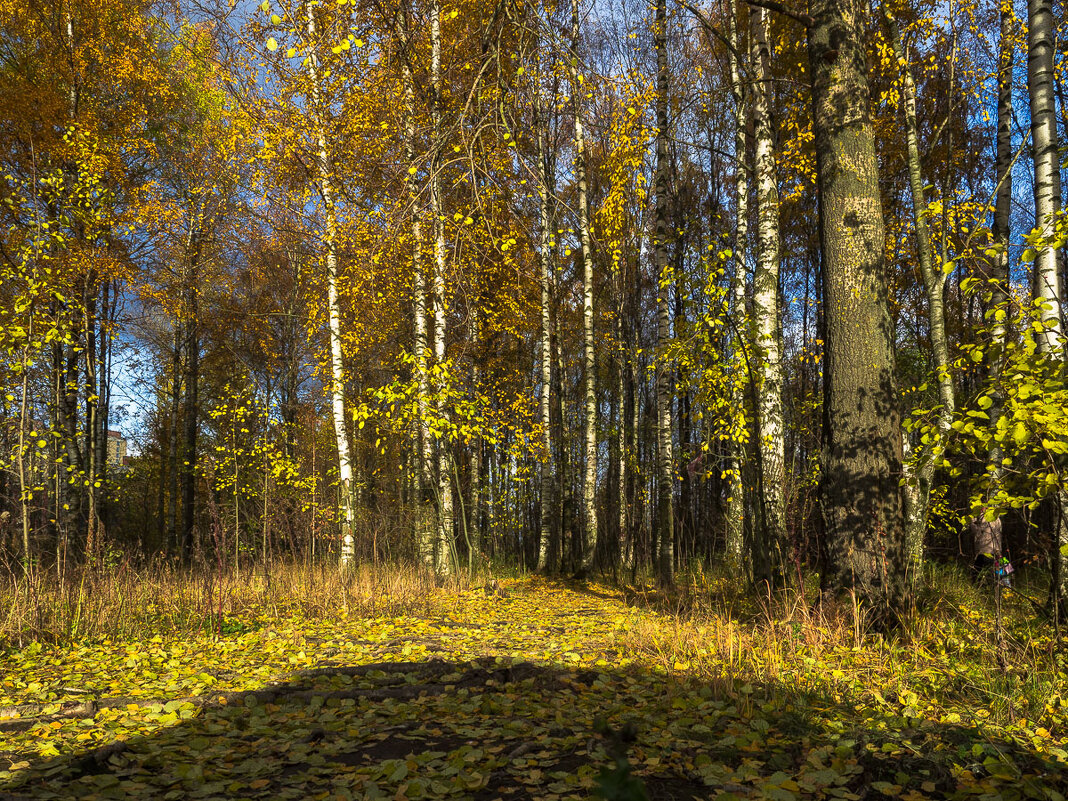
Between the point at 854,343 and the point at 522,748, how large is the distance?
359 cm

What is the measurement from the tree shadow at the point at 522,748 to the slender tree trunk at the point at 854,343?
4.56ft

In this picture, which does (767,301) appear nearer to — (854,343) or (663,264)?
(854,343)

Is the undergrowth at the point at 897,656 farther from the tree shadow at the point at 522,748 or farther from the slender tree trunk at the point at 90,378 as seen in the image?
the slender tree trunk at the point at 90,378

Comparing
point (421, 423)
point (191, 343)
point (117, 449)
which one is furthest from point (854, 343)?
point (117, 449)

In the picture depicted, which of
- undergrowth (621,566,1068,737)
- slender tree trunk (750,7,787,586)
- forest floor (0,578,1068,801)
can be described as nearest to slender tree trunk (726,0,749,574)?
slender tree trunk (750,7,787,586)

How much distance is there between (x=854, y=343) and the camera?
4.81m

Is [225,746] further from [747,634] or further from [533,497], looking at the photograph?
[533,497]

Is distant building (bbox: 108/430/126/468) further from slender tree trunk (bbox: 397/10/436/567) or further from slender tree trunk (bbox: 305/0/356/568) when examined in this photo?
slender tree trunk (bbox: 397/10/436/567)

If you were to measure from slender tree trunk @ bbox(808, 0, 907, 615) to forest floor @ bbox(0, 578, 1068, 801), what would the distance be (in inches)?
20.6

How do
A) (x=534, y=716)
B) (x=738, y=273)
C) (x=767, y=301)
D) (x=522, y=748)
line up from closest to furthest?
(x=522, y=748) < (x=534, y=716) < (x=767, y=301) < (x=738, y=273)

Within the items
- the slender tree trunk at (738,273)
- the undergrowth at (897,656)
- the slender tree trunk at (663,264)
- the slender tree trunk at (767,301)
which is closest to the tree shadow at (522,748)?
the undergrowth at (897,656)

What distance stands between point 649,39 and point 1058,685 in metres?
14.0

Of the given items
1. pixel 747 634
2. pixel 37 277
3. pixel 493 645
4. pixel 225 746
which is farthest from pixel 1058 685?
pixel 37 277

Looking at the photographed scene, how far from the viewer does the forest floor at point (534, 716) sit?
271cm
